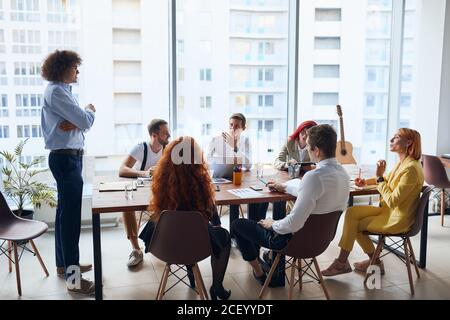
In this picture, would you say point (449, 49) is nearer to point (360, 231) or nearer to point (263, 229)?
point (360, 231)

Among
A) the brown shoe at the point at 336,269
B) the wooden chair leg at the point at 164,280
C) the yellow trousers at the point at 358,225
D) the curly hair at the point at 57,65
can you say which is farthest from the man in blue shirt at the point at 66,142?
Answer: the yellow trousers at the point at 358,225

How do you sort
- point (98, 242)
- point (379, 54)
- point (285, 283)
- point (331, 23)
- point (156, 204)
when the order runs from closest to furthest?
point (156, 204) < point (98, 242) < point (285, 283) < point (331, 23) < point (379, 54)

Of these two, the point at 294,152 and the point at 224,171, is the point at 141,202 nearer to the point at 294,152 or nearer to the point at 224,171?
the point at 224,171

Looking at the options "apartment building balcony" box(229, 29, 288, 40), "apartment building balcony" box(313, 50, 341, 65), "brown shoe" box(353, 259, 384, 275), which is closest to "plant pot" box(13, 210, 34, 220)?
"apartment building balcony" box(229, 29, 288, 40)

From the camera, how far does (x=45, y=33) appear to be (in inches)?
168

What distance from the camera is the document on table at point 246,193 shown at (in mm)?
2877

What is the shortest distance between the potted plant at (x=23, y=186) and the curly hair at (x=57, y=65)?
132 centimetres

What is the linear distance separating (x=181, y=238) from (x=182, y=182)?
0.31m

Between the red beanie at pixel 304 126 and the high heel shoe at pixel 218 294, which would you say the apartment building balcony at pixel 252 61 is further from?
the high heel shoe at pixel 218 294

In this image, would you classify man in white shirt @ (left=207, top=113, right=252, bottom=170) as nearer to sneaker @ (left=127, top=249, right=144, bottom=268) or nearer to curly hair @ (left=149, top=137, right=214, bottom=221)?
sneaker @ (left=127, top=249, right=144, bottom=268)

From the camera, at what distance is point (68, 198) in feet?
9.83

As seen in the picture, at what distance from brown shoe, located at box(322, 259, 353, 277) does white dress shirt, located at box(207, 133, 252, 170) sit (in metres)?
1.24
